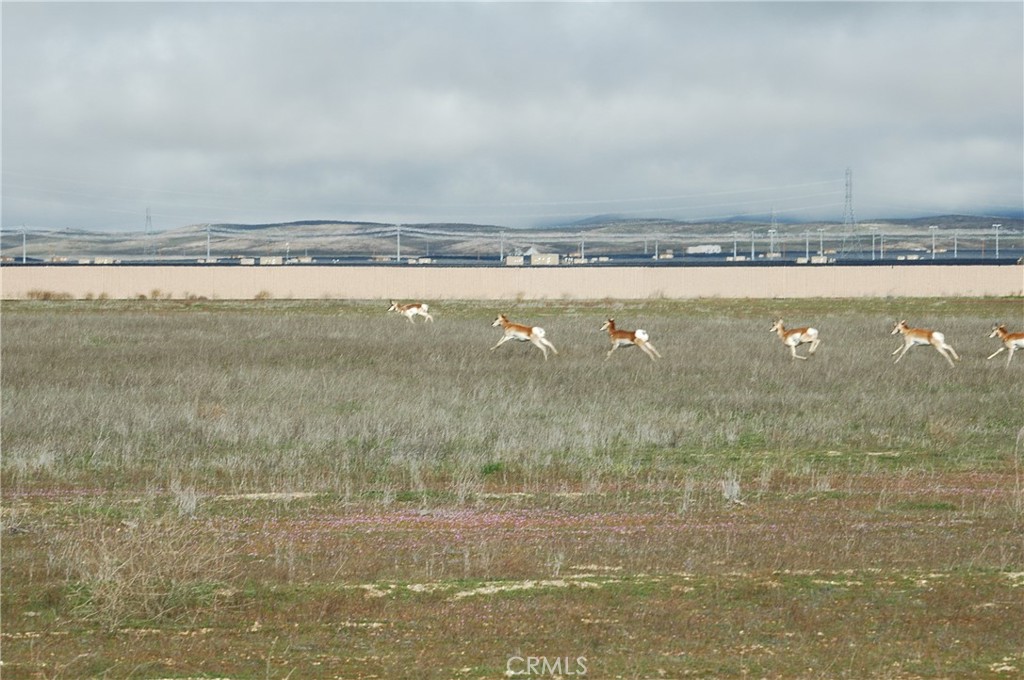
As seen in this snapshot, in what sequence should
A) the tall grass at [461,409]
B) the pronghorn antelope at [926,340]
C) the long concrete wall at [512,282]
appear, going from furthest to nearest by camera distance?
the long concrete wall at [512,282] → the pronghorn antelope at [926,340] → the tall grass at [461,409]

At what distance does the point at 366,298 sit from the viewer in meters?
71.6

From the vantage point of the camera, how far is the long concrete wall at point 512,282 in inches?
2827

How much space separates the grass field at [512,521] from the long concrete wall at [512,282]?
44.6m

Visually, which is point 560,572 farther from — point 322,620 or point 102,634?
point 102,634

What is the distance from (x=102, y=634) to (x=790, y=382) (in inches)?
730

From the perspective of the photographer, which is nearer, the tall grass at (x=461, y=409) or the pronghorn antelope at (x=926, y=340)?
the tall grass at (x=461, y=409)

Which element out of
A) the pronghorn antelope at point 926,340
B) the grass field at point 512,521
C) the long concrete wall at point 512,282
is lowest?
the grass field at point 512,521

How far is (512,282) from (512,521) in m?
61.8

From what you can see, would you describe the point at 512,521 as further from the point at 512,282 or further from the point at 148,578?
the point at 512,282

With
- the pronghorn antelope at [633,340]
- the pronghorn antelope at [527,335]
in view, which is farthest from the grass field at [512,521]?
the pronghorn antelope at [527,335]

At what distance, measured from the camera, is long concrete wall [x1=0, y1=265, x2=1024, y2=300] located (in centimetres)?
7181

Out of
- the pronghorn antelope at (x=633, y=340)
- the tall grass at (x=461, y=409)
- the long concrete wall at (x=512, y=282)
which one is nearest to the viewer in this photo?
the tall grass at (x=461, y=409)

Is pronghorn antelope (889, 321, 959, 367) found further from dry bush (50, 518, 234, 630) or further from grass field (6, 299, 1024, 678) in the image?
dry bush (50, 518, 234, 630)

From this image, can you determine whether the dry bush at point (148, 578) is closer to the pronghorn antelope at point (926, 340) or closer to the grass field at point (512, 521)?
the grass field at point (512, 521)
